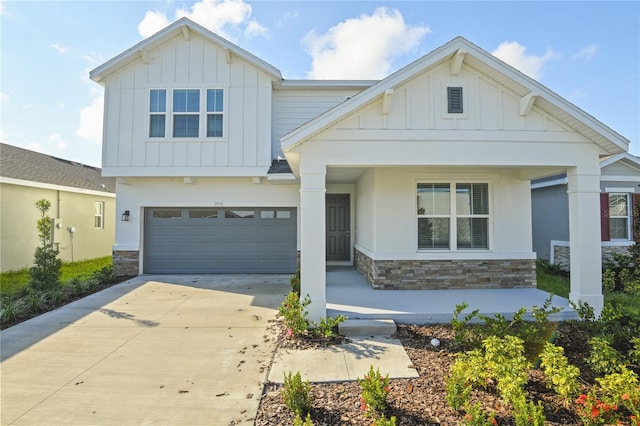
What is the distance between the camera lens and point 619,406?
3092mm

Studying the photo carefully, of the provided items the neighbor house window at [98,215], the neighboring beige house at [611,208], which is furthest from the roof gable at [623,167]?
the neighbor house window at [98,215]

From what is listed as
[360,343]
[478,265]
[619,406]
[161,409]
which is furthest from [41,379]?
[478,265]

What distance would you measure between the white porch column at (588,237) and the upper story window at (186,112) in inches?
357

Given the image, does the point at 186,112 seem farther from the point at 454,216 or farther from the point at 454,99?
the point at 454,216

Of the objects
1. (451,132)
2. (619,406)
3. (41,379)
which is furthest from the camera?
(451,132)

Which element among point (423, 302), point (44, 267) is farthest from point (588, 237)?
point (44, 267)

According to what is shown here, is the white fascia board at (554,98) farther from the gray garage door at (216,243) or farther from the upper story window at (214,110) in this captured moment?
the upper story window at (214,110)

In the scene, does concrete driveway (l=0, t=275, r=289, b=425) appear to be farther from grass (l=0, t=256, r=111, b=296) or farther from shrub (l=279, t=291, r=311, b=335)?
grass (l=0, t=256, r=111, b=296)

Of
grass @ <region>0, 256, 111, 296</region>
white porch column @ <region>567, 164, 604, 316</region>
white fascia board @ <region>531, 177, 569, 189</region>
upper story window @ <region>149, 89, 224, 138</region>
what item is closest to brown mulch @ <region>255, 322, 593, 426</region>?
white porch column @ <region>567, 164, 604, 316</region>

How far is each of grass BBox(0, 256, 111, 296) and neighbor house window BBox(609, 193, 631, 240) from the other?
654 inches

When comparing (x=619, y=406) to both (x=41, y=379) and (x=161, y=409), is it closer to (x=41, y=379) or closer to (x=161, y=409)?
(x=161, y=409)

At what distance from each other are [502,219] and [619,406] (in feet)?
16.1

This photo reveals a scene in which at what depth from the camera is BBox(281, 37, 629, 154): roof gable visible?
5371 millimetres

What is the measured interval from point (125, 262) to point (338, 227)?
7.04 metres
